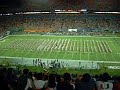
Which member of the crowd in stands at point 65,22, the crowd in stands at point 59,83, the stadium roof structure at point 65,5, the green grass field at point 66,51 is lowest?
the crowd in stands at point 59,83

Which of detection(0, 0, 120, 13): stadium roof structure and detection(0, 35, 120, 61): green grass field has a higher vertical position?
detection(0, 0, 120, 13): stadium roof structure

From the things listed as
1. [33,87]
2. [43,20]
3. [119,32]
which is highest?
[43,20]

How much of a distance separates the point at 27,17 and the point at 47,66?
126ft

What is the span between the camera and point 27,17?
60.8 metres

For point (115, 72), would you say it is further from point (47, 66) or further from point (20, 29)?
point (20, 29)

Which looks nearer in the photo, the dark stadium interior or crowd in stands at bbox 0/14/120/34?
the dark stadium interior

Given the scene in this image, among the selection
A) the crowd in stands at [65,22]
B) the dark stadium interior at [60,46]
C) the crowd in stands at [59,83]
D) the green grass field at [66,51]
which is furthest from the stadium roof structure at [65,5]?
the crowd in stands at [59,83]

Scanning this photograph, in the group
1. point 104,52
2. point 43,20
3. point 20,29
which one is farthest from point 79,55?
point 43,20

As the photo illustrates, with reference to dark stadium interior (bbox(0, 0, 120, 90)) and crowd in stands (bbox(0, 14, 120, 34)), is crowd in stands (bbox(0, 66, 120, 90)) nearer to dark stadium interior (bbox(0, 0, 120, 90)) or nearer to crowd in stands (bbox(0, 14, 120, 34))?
dark stadium interior (bbox(0, 0, 120, 90))

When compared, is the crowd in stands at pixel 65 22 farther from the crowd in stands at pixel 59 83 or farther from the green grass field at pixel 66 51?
the crowd in stands at pixel 59 83

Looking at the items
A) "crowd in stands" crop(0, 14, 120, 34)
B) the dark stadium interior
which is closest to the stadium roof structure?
the dark stadium interior

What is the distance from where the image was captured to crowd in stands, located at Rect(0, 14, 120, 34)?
5425 centimetres

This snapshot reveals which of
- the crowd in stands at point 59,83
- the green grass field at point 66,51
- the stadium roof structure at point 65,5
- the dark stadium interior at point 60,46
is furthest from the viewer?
the stadium roof structure at point 65,5

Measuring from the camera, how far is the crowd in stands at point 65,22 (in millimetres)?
54250
